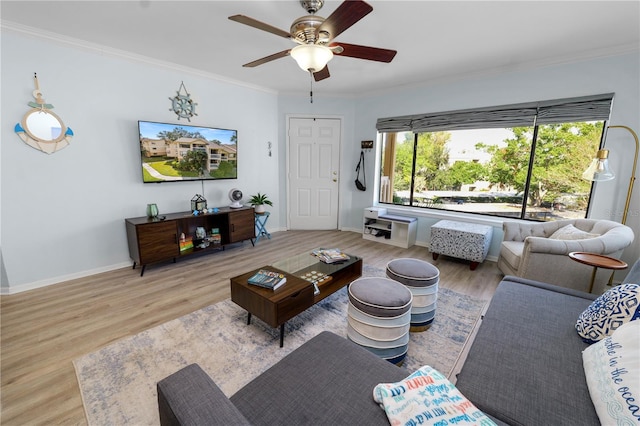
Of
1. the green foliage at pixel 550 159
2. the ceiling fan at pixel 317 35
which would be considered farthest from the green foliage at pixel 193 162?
the green foliage at pixel 550 159

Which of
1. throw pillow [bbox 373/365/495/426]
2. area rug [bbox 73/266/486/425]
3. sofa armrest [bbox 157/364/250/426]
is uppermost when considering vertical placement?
sofa armrest [bbox 157/364/250/426]

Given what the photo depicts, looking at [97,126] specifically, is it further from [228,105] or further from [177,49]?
[228,105]

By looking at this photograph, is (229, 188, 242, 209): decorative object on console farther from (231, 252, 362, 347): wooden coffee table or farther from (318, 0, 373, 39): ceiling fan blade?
(318, 0, 373, 39): ceiling fan blade

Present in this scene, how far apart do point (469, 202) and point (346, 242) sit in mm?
2018

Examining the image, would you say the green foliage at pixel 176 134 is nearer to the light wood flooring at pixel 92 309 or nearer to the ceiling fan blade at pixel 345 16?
the light wood flooring at pixel 92 309

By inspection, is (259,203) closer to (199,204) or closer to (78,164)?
(199,204)

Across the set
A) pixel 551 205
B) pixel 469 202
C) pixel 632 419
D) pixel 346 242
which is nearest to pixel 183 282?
pixel 346 242

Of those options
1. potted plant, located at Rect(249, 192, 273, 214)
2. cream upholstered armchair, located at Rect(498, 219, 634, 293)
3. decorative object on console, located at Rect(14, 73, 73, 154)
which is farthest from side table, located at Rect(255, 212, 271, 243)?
cream upholstered armchair, located at Rect(498, 219, 634, 293)

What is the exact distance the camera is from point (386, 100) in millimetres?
4684

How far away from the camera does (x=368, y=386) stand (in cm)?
113

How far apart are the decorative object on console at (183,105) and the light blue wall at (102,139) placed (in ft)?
0.24

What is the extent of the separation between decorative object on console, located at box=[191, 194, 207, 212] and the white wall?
217mm

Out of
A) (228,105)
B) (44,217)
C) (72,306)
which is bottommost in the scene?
(72,306)

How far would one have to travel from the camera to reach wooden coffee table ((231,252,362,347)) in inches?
76.2
